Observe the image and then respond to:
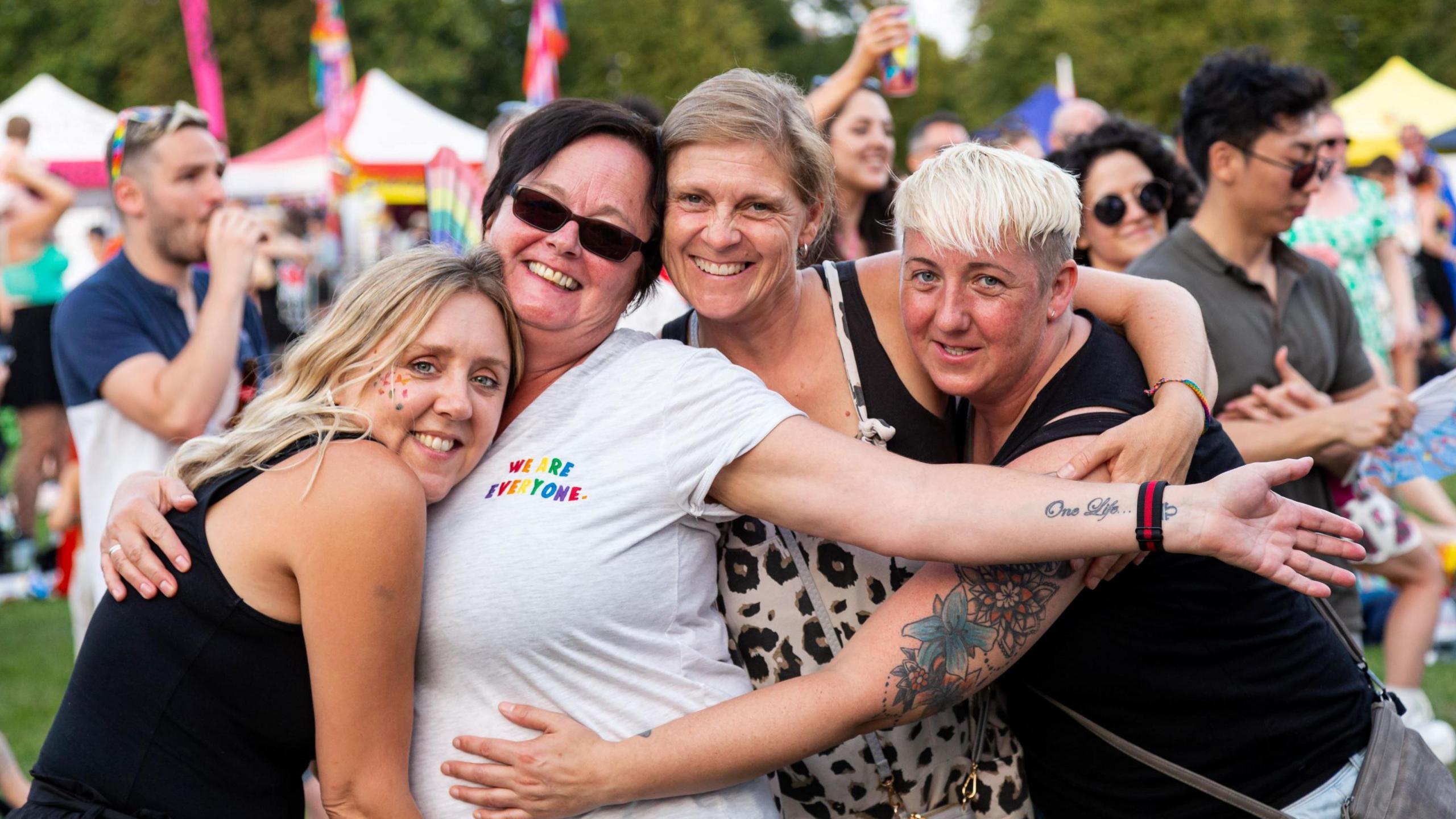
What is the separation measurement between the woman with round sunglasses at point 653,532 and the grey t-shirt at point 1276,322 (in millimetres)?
1726

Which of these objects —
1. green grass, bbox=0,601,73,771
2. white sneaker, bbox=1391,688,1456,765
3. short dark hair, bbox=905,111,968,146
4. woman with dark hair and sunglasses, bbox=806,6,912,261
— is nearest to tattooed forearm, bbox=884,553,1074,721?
woman with dark hair and sunglasses, bbox=806,6,912,261

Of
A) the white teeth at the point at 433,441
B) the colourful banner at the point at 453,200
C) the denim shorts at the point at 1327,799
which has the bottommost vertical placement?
the denim shorts at the point at 1327,799

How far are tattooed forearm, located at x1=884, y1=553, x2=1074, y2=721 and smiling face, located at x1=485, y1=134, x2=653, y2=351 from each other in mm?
960

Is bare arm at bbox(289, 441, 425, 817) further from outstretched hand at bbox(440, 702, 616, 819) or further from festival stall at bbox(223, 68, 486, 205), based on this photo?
festival stall at bbox(223, 68, 486, 205)

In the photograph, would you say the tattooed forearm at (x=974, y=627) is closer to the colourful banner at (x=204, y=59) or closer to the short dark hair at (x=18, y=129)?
the short dark hair at (x=18, y=129)

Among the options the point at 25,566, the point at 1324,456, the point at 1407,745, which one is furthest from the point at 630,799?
the point at 25,566

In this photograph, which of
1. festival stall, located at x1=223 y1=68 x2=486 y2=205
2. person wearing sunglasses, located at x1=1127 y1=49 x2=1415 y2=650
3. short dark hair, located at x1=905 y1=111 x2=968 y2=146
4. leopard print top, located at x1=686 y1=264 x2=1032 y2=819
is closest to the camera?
leopard print top, located at x1=686 y1=264 x2=1032 y2=819

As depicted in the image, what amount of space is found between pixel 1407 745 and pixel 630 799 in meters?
1.62

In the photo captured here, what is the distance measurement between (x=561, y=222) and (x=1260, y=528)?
1520 mm

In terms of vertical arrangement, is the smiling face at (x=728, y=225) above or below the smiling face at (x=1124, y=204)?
above

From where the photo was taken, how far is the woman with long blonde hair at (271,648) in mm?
2213

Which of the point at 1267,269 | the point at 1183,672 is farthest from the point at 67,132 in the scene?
the point at 1183,672

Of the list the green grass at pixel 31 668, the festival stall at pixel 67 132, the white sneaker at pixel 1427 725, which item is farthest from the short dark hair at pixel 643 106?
the festival stall at pixel 67 132

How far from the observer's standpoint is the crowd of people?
227 cm
